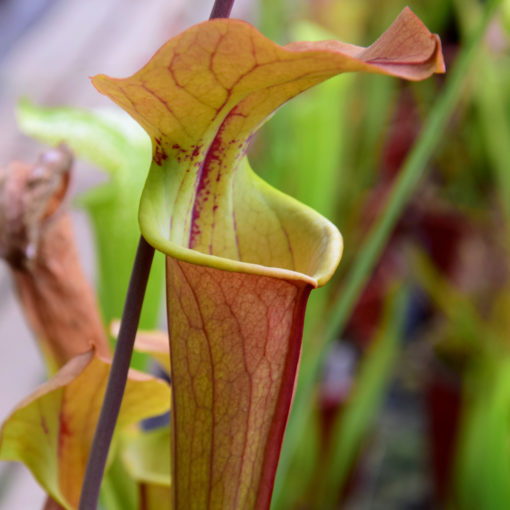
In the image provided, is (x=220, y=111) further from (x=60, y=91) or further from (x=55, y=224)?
(x=60, y=91)

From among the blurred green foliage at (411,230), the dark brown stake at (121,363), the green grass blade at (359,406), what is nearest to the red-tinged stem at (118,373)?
the dark brown stake at (121,363)

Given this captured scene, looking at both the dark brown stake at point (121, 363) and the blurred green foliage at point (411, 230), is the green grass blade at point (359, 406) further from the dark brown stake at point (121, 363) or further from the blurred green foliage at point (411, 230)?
the dark brown stake at point (121, 363)

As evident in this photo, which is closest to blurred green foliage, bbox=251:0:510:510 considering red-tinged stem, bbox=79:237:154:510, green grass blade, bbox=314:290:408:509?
green grass blade, bbox=314:290:408:509

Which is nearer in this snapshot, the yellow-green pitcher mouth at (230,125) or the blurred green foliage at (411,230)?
the yellow-green pitcher mouth at (230,125)

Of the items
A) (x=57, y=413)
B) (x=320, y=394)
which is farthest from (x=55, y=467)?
(x=320, y=394)

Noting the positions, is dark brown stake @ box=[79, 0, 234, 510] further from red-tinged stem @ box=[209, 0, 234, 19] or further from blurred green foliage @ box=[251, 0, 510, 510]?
blurred green foliage @ box=[251, 0, 510, 510]

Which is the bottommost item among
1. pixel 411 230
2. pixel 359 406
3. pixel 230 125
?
pixel 359 406

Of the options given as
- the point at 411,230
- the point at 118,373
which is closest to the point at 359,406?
the point at 411,230

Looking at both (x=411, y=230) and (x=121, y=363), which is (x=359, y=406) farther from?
(x=121, y=363)
